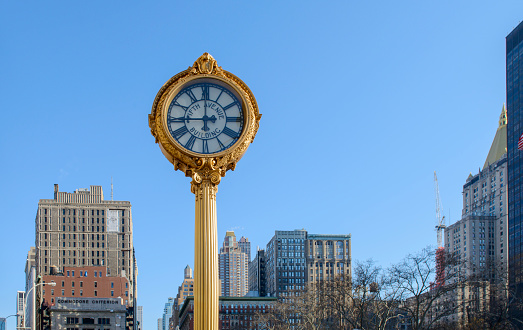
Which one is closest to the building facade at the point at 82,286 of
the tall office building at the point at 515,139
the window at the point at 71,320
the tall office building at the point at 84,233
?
the window at the point at 71,320

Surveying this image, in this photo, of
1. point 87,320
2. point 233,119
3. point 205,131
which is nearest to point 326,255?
point 87,320

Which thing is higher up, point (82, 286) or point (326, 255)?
point (326, 255)

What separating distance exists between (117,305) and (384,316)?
7323 centimetres

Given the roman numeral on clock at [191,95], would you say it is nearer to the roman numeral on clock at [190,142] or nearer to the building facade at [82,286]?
the roman numeral on clock at [190,142]

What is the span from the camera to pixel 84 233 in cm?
15150

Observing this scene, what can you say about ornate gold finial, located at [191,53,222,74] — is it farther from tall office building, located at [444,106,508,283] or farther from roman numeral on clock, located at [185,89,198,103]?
tall office building, located at [444,106,508,283]

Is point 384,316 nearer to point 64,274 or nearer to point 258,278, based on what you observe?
point 64,274

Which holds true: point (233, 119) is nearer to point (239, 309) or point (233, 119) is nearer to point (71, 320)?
point (71, 320)

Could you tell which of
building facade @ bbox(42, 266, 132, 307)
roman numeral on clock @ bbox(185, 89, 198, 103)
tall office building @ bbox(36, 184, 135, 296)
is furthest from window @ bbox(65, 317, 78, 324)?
roman numeral on clock @ bbox(185, 89, 198, 103)

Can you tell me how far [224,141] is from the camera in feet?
31.4

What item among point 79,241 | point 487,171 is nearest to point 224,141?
point 79,241

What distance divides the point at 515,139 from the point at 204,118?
113 meters

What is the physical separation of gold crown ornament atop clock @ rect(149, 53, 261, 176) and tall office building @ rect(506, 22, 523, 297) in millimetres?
102453

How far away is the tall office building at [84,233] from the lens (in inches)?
5896
